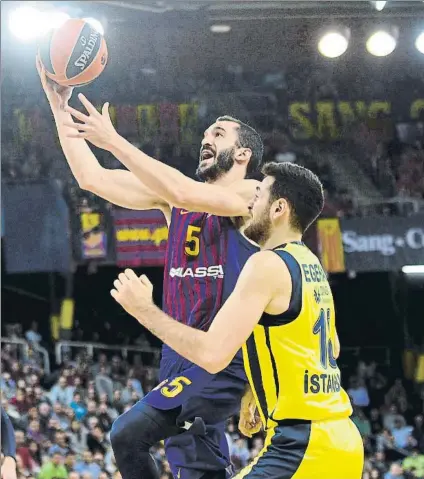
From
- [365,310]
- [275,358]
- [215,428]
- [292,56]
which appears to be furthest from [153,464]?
[365,310]

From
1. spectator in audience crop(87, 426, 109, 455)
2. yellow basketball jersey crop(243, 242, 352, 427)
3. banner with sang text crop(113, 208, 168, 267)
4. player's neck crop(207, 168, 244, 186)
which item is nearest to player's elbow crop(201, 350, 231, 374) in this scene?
yellow basketball jersey crop(243, 242, 352, 427)

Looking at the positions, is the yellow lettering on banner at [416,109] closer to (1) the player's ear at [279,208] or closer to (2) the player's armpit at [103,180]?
(2) the player's armpit at [103,180]

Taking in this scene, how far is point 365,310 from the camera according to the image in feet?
24.9

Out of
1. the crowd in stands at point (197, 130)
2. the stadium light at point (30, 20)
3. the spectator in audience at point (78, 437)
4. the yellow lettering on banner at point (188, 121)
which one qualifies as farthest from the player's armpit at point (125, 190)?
the spectator in audience at point (78, 437)

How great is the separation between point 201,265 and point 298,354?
4.01ft

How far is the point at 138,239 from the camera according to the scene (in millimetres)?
5637

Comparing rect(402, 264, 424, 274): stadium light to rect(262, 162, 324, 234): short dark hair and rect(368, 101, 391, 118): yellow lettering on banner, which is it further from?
rect(262, 162, 324, 234): short dark hair

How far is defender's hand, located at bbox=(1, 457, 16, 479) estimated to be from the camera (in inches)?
160

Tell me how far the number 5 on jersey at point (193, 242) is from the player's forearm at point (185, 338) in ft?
3.94

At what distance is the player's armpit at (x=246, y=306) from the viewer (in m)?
2.93

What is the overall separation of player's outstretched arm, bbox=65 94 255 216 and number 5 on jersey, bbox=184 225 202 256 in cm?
26

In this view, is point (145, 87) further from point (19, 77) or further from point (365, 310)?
point (365, 310)

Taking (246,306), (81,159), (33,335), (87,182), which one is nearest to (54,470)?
(33,335)

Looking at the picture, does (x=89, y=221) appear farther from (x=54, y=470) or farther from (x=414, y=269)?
(x=414, y=269)
